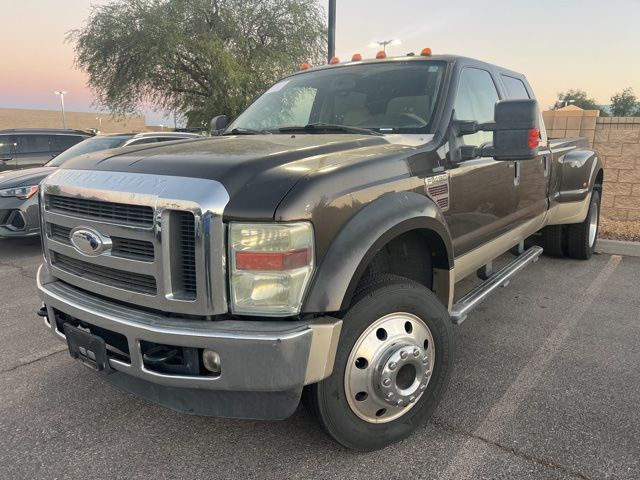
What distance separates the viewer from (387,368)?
225 centimetres

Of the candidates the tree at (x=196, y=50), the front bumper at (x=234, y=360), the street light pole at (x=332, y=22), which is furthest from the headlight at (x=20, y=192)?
the tree at (x=196, y=50)

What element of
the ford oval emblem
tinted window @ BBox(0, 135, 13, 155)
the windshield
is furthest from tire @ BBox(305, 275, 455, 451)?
tinted window @ BBox(0, 135, 13, 155)

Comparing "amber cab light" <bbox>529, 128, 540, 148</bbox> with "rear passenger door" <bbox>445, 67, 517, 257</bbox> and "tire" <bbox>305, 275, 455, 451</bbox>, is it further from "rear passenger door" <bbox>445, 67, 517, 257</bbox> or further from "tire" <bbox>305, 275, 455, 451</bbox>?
"tire" <bbox>305, 275, 455, 451</bbox>

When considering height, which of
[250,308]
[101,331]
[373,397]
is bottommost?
[373,397]

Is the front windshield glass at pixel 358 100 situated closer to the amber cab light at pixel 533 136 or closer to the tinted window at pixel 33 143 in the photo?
the amber cab light at pixel 533 136

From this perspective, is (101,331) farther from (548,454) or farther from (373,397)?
(548,454)

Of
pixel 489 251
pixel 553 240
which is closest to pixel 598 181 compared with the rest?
pixel 553 240

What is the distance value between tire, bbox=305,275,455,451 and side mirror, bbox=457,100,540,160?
0.91 meters

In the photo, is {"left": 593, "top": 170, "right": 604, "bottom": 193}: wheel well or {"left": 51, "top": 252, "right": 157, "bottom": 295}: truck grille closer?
{"left": 51, "top": 252, "right": 157, "bottom": 295}: truck grille

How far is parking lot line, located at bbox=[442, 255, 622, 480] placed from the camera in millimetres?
2281

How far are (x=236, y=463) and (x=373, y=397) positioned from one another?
0.72m

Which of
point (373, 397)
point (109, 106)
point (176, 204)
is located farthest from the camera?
point (109, 106)

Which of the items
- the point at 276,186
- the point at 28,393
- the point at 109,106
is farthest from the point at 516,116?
the point at 109,106

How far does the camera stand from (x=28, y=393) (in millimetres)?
3004
